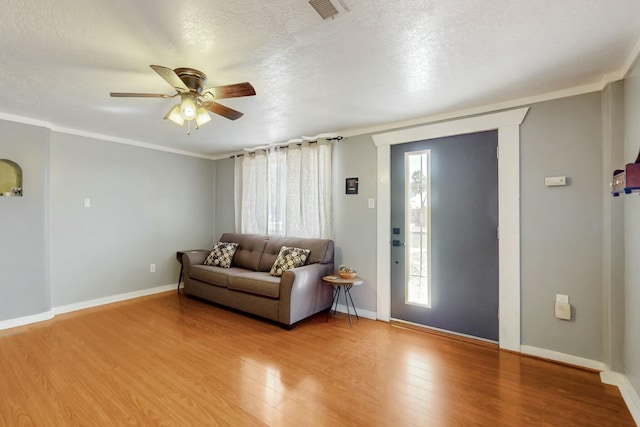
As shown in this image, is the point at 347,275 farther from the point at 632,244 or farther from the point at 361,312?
the point at 632,244

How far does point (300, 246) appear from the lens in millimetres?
3912

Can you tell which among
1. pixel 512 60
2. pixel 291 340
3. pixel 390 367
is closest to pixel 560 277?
pixel 390 367

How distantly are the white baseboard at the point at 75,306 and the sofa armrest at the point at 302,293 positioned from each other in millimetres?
2574

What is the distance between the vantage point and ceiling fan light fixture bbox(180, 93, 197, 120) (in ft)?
7.15

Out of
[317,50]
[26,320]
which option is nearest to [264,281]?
[317,50]

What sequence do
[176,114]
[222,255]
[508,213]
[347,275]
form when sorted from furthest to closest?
[222,255] < [347,275] < [508,213] < [176,114]

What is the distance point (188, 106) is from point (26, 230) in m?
2.78

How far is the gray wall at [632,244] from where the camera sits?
1.88m

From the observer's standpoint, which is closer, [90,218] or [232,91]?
[232,91]

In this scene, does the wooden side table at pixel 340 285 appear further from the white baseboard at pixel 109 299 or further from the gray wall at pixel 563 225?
the white baseboard at pixel 109 299

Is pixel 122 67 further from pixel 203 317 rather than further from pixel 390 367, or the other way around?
pixel 390 367

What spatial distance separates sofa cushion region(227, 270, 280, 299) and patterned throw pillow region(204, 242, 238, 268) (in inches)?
23.5

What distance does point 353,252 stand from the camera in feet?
12.2

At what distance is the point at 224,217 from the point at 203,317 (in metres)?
2.18
